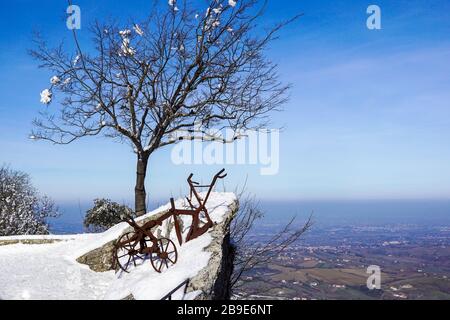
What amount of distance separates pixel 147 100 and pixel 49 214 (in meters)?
11.1

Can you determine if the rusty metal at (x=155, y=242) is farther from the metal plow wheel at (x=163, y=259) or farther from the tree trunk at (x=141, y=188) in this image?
the tree trunk at (x=141, y=188)

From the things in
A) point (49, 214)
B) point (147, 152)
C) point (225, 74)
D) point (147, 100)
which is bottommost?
point (49, 214)

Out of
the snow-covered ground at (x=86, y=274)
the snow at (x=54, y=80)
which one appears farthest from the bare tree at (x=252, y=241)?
the snow at (x=54, y=80)

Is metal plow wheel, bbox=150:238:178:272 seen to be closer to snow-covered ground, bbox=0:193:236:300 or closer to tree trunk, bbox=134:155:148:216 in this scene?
snow-covered ground, bbox=0:193:236:300

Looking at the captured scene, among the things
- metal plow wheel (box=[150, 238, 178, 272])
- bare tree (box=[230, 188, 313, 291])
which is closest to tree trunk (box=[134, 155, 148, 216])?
bare tree (box=[230, 188, 313, 291])

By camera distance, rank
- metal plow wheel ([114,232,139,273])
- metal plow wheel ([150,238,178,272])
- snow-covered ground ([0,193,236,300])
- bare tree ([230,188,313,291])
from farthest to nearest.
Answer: bare tree ([230,188,313,291]), metal plow wheel ([114,232,139,273]), metal plow wheel ([150,238,178,272]), snow-covered ground ([0,193,236,300])

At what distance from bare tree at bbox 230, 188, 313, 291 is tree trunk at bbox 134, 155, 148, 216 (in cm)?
305

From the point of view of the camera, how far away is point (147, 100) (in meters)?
12.9

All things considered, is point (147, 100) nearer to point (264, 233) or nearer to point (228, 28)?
point (228, 28)

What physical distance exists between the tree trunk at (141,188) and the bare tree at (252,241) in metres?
3.05

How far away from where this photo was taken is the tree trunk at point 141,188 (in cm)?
1278

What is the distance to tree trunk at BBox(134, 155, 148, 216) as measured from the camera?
12.8m
